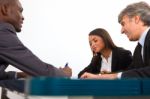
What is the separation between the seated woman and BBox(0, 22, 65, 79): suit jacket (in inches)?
33.4

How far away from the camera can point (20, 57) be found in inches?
38.1

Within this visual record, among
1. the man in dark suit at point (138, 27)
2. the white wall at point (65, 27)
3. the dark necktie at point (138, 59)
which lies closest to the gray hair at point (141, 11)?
the man in dark suit at point (138, 27)

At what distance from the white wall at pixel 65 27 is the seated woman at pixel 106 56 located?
479 millimetres

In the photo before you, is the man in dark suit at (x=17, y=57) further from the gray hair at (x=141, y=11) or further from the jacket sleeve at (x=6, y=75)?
the gray hair at (x=141, y=11)

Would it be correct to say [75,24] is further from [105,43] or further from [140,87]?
[140,87]

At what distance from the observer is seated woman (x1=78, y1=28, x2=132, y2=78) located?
1860mm

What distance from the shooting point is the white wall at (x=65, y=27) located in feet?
8.10

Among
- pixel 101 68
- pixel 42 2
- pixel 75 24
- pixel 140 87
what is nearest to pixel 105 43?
pixel 101 68

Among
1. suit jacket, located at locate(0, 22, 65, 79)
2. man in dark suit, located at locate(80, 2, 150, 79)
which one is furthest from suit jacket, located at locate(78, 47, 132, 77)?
suit jacket, located at locate(0, 22, 65, 79)

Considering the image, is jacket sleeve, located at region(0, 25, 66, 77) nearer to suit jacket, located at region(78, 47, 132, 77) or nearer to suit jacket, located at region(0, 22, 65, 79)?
suit jacket, located at region(0, 22, 65, 79)

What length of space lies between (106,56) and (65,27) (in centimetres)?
71

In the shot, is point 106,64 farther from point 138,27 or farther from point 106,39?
point 138,27

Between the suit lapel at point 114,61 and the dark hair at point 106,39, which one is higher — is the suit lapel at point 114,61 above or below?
below

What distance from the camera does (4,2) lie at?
1.24 metres
